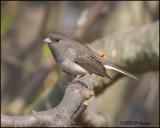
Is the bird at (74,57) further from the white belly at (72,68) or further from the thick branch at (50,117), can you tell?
the thick branch at (50,117)

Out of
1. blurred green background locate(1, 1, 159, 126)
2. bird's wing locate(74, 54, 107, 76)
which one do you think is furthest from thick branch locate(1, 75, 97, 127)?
blurred green background locate(1, 1, 159, 126)

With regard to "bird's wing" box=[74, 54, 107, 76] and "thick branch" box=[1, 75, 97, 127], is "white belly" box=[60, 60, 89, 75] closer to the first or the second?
"bird's wing" box=[74, 54, 107, 76]

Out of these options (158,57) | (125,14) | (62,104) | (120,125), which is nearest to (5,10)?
(125,14)

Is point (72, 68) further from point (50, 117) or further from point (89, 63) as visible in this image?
point (50, 117)

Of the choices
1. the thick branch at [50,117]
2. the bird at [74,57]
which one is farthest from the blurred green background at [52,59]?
the thick branch at [50,117]

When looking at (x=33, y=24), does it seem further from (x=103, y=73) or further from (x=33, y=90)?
(x=103, y=73)

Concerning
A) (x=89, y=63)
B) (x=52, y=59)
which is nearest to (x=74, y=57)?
(x=89, y=63)

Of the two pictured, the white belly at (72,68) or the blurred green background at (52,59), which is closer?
the white belly at (72,68)
